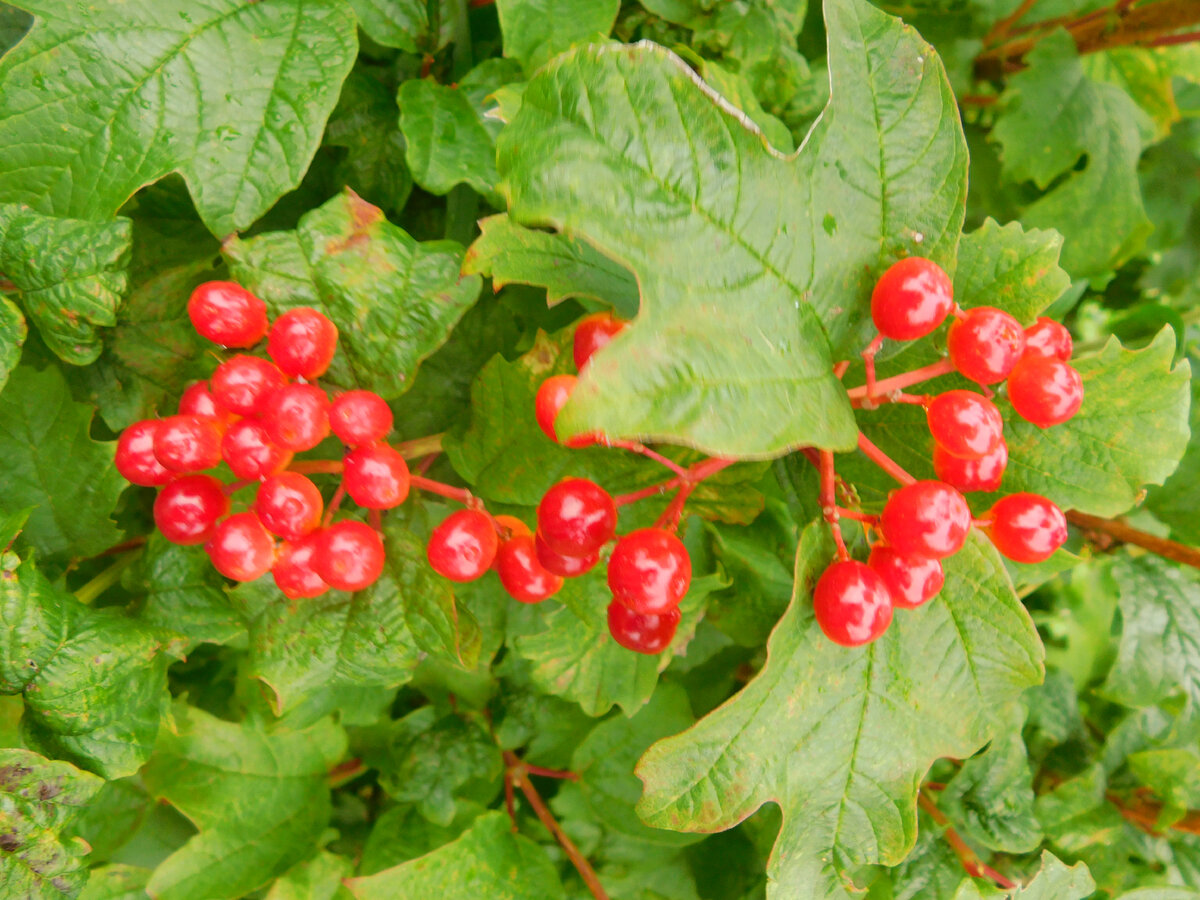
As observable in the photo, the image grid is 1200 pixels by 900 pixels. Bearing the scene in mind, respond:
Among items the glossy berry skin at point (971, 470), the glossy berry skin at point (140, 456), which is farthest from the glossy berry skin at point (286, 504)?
the glossy berry skin at point (971, 470)

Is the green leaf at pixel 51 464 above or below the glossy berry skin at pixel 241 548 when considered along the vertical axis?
below

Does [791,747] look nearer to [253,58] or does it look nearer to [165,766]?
[165,766]

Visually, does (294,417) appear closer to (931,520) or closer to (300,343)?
(300,343)

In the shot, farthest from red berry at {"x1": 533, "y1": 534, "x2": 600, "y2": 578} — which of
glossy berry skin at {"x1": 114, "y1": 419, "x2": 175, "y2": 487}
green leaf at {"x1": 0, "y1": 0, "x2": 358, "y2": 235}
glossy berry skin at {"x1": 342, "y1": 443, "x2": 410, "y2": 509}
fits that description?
green leaf at {"x1": 0, "y1": 0, "x2": 358, "y2": 235}

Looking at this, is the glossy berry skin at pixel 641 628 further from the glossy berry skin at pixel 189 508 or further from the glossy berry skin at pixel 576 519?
the glossy berry skin at pixel 189 508

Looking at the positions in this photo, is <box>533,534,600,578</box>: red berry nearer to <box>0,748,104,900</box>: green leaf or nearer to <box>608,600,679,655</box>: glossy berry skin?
<box>608,600,679,655</box>: glossy berry skin
